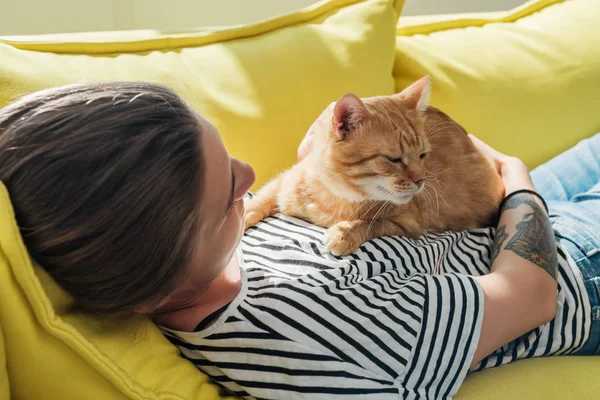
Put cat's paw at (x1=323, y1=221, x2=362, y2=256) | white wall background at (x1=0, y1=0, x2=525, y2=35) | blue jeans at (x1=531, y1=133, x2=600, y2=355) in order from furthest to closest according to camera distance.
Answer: white wall background at (x1=0, y1=0, x2=525, y2=35) < blue jeans at (x1=531, y1=133, x2=600, y2=355) < cat's paw at (x1=323, y1=221, x2=362, y2=256)

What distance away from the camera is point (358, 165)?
4.85ft

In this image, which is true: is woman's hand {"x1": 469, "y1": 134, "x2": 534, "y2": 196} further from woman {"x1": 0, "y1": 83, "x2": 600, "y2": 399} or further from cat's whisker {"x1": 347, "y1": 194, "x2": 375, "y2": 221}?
cat's whisker {"x1": 347, "y1": 194, "x2": 375, "y2": 221}

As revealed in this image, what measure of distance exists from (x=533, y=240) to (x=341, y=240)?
1.29 feet

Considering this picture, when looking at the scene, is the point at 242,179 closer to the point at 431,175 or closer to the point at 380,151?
the point at 380,151

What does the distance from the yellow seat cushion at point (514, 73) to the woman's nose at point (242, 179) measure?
39.2 inches

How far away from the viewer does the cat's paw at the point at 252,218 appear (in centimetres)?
135

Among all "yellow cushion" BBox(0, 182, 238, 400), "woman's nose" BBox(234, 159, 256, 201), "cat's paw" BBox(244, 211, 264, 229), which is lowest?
"cat's paw" BBox(244, 211, 264, 229)

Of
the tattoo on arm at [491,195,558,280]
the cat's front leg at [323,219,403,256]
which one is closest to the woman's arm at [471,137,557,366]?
the tattoo on arm at [491,195,558,280]

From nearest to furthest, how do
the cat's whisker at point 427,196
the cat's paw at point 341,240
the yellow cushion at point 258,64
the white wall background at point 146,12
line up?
the cat's paw at point 341,240 < the yellow cushion at point 258,64 < the cat's whisker at point 427,196 < the white wall background at point 146,12

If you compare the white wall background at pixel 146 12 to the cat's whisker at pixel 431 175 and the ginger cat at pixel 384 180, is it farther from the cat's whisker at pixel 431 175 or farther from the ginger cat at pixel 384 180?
the cat's whisker at pixel 431 175

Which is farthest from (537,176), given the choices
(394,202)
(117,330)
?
(117,330)

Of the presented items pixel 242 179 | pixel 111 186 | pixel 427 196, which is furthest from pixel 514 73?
pixel 111 186

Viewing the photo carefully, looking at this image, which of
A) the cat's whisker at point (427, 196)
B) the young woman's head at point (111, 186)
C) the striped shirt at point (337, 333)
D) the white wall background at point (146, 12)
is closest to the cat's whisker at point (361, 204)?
the cat's whisker at point (427, 196)

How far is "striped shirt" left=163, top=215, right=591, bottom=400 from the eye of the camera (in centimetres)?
90
